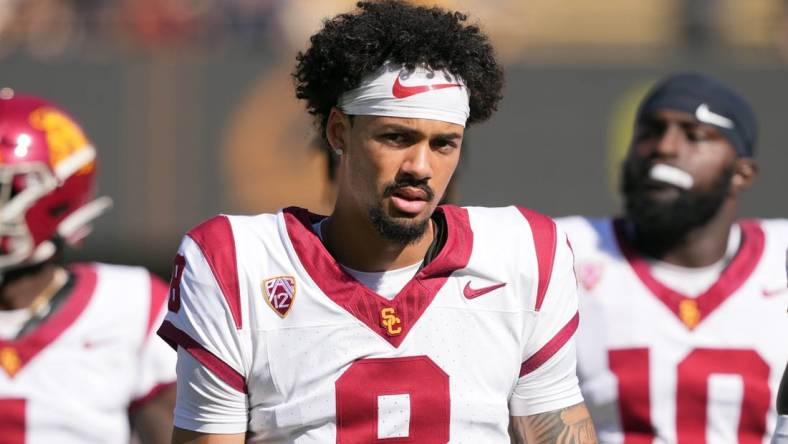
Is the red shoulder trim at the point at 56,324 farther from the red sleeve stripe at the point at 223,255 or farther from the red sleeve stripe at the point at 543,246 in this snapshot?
the red sleeve stripe at the point at 543,246

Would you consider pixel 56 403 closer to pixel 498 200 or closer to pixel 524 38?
pixel 498 200

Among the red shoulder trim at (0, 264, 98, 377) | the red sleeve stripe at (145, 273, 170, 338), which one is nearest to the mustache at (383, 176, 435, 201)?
the red sleeve stripe at (145, 273, 170, 338)

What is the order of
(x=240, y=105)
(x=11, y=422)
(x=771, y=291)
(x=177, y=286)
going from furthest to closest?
(x=240, y=105) < (x=771, y=291) < (x=11, y=422) < (x=177, y=286)

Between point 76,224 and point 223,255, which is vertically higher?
point 223,255

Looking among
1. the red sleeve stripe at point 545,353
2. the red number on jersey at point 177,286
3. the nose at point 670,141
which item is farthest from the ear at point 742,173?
the red number on jersey at point 177,286

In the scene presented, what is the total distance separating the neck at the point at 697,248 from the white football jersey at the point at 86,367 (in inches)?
62.5

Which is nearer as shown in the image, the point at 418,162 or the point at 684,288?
the point at 418,162

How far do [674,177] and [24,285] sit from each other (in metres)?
2.05

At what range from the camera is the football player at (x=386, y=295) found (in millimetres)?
3422

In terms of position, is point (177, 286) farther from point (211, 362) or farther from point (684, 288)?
point (684, 288)

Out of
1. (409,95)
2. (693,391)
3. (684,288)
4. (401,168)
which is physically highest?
(409,95)

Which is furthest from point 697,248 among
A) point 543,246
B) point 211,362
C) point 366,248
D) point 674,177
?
point 211,362

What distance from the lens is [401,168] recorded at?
3.43 m

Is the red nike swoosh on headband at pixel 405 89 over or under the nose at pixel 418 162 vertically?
over
